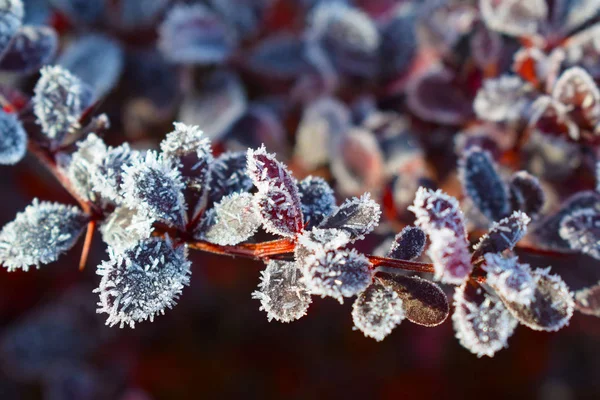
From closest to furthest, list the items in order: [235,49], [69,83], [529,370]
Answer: [69,83]
[235,49]
[529,370]

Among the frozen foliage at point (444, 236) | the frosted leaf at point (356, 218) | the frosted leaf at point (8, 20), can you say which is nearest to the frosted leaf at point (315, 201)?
the frosted leaf at point (356, 218)

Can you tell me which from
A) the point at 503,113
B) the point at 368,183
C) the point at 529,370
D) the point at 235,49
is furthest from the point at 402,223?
the point at 529,370

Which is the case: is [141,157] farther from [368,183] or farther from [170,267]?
[368,183]

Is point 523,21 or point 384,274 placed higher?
point 523,21

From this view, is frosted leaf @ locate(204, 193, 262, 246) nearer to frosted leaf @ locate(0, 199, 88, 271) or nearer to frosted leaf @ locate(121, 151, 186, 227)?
frosted leaf @ locate(121, 151, 186, 227)

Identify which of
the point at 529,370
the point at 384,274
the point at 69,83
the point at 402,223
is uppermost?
the point at 69,83

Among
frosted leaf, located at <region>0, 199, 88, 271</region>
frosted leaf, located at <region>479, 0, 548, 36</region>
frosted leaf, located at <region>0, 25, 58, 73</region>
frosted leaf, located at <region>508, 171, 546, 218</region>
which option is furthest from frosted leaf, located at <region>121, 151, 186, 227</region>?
frosted leaf, located at <region>479, 0, 548, 36</region>
